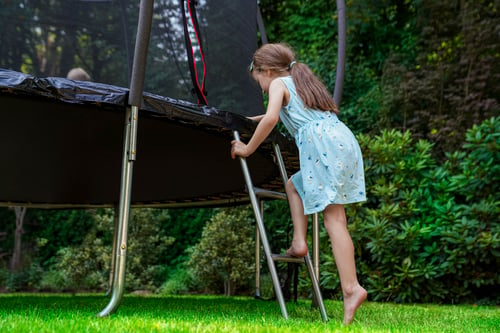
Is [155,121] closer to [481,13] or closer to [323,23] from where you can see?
[481,13]

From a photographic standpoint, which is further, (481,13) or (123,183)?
(481,13)

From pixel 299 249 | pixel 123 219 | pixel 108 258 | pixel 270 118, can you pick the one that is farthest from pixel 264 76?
pixel 108 258

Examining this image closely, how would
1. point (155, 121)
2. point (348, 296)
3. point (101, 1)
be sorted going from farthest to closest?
→ point (101, 1), point (155, 121), point (348, 296)

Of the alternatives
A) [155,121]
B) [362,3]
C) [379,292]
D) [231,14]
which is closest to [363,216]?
[379,292]

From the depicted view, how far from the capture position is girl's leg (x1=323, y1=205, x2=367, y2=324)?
2.06 m

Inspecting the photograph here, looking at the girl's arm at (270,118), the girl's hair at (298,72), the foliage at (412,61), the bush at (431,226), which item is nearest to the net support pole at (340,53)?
the girl's hair at (298,72)

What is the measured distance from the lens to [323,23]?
24.8 feet

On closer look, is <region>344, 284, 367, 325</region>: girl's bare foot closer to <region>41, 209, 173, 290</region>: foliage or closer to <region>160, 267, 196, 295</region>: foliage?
<region>160, 267, 196, 295</region>: foliage

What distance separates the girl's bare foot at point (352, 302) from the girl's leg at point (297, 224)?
0.27 metres

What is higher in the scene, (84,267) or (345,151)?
(345,151)

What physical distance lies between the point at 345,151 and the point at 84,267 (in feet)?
13.8

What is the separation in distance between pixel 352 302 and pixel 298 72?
94 centimetres

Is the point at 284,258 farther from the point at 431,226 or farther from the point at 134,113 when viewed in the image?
the point at 431,226

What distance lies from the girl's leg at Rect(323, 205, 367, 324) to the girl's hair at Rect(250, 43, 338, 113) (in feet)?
1.42
